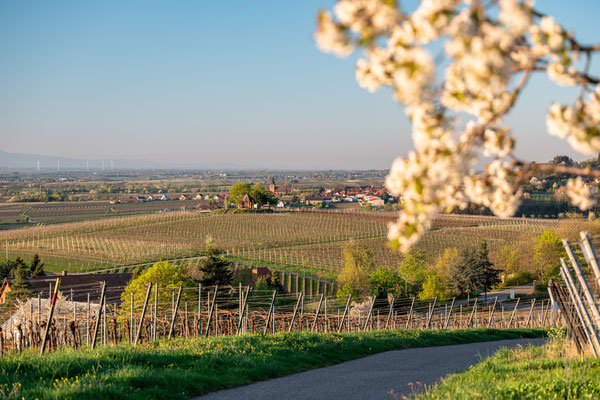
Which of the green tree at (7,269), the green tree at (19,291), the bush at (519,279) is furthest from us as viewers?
the bush at (519,279)

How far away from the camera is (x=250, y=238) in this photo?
71688mm

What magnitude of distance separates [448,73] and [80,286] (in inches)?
1721

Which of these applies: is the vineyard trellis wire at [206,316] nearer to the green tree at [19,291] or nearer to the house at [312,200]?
the green tree at [19,291]

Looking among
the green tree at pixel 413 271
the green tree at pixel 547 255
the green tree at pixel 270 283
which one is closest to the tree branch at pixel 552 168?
the green tree at pixel 270 283

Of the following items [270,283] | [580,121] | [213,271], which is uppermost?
[580,121]

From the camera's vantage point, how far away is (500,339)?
17.1 meters

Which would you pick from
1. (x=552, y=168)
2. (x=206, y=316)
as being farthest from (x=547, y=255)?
(x=552, y=168)

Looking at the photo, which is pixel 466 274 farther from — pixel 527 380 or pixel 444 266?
pixel 527 380

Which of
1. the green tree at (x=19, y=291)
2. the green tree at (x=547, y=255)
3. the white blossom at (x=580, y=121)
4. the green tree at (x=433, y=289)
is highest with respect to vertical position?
the white blossom at (x=580, y=121)

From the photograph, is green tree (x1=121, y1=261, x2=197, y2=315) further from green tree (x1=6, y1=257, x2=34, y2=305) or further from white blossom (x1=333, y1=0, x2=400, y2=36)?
white blossom (x1=333, y1=0, x2=400, y2=36)

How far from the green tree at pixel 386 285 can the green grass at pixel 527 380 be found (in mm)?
37988

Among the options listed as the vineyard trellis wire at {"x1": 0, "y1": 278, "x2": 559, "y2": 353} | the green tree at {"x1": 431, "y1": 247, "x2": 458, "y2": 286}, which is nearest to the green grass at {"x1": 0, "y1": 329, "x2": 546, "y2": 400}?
the vineyard trellis wire at {"x1": 0, "y1": 278, "x2": 559, "y2": 353}

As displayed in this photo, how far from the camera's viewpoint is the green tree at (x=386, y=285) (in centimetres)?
4775

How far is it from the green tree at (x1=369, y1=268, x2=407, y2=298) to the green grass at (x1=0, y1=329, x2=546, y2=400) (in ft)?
114
